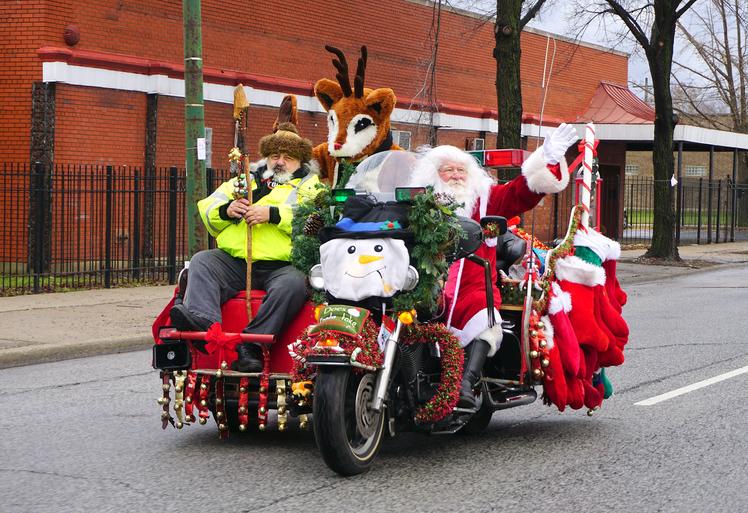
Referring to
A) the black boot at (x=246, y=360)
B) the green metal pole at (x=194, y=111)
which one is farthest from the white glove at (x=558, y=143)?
the green metal pole at (x=194, y=111)

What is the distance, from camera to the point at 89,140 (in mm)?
19672

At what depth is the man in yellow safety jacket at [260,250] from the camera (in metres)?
6.75

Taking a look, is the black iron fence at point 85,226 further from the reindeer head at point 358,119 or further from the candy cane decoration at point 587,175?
the candy cane decoration at point 587,175

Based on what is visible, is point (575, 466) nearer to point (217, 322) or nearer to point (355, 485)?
point (355, 485)

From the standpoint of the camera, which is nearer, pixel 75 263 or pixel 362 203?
pixel 362 203

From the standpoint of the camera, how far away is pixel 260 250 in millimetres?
Result: 7215

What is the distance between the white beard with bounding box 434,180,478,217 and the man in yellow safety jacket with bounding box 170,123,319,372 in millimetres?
794

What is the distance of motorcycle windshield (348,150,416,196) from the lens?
673 centimetres

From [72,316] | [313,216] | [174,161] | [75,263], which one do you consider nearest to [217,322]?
[313,216]

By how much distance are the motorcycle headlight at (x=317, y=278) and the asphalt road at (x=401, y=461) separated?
3.28 ft

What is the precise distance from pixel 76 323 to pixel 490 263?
7579 millimetres

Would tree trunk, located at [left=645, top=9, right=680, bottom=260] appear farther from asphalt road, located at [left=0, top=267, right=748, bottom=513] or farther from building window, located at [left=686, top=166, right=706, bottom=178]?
building window, located at [left=686, top=166, right=706, bottom=178]

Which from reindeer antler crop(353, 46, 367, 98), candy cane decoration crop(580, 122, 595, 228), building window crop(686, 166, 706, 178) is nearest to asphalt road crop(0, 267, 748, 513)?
candy cane decoration crop(580, 122, 595, 228)

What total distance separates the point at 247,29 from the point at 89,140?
192 inches
